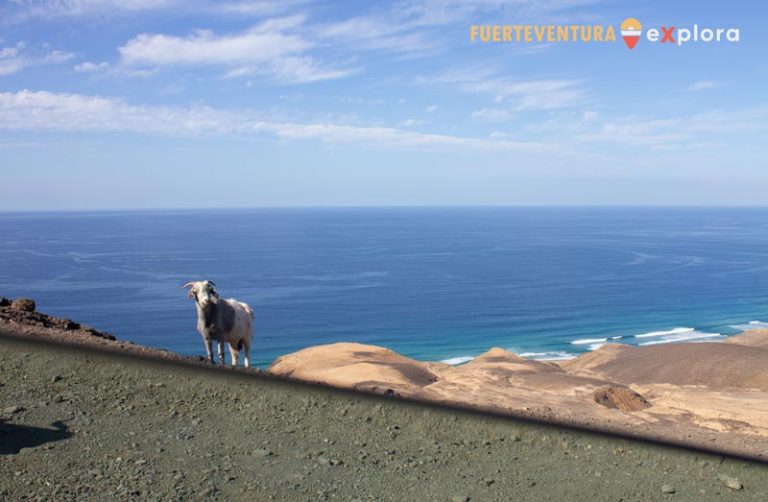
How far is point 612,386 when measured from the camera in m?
20.9

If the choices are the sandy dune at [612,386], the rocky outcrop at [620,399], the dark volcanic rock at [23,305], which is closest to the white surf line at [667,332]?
the sandy dune at [612,386]

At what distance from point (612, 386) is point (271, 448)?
50.4ft

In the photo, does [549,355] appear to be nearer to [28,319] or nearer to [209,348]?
[209,348]

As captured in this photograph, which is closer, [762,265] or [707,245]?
[762,265]

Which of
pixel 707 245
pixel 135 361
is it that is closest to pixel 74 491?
pixel 135 361

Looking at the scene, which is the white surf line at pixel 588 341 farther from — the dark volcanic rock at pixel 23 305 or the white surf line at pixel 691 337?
the dark volcanic rock at pixel 23 305

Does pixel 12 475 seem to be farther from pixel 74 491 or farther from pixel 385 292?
pixel 385 292

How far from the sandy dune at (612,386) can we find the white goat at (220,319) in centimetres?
236

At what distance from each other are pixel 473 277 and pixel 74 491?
9207 cm

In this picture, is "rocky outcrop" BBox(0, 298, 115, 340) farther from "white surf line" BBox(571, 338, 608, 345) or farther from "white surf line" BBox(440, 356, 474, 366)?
"white surf line" BBox(571, 338, 608, 345)

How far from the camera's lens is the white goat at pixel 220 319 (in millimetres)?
14396

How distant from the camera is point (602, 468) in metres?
8.91

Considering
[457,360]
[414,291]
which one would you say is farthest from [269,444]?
[414,291]

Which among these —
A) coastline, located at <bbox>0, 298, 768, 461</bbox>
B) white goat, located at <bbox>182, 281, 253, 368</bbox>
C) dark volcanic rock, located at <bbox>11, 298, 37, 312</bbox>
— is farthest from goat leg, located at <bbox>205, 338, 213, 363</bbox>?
dark volcanic rock, located at <bbox>11, 298, 37, 312</bbox>
